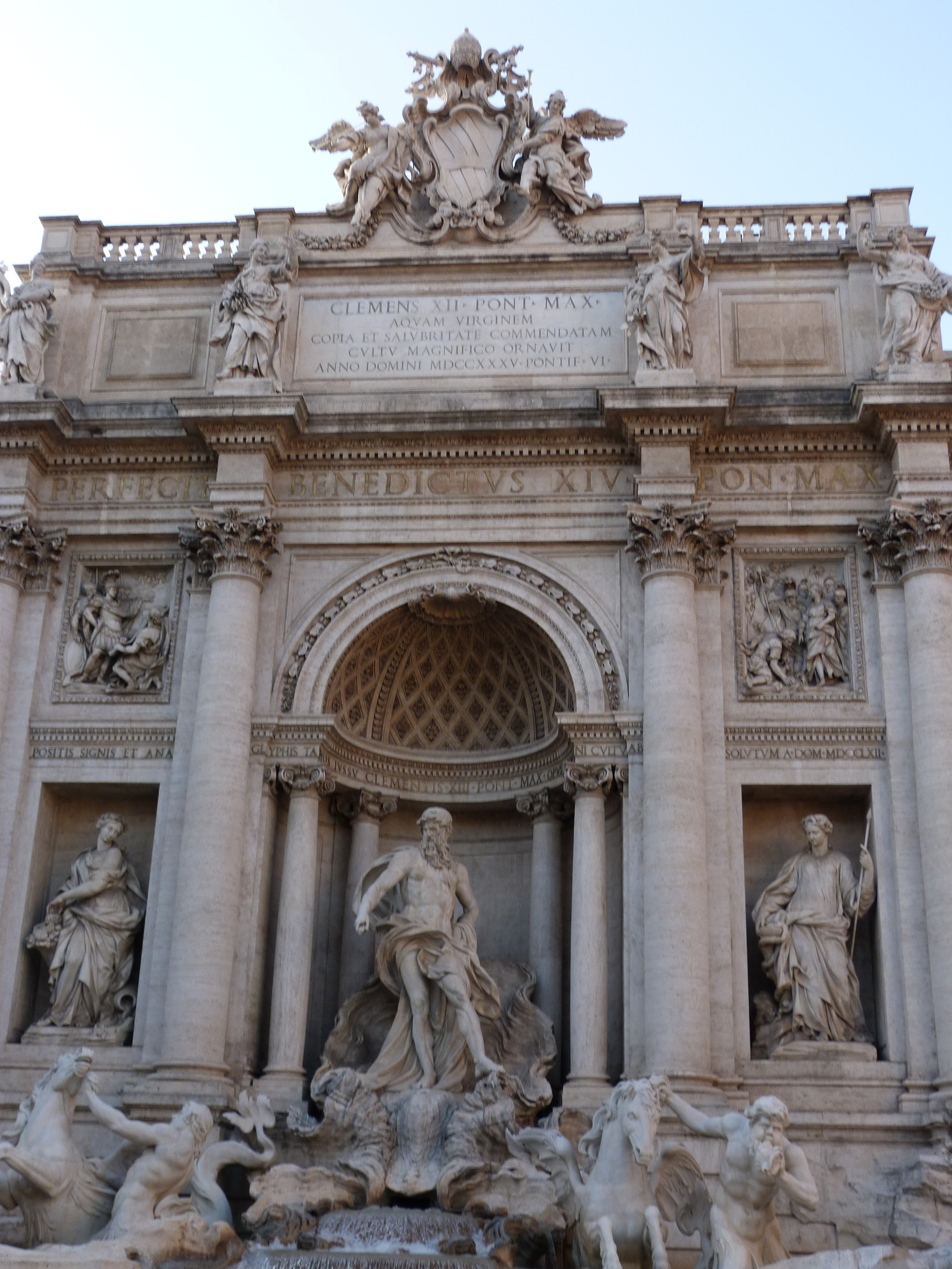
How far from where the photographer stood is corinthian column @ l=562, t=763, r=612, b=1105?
52.8 feet

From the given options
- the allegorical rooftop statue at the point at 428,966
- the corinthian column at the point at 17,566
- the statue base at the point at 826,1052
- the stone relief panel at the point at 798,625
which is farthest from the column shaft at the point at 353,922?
the statue base at the point at 826,1052

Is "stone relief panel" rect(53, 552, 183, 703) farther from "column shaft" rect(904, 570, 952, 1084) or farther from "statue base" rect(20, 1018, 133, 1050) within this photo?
"column shaft" rect(904, 570, 952, 1084)

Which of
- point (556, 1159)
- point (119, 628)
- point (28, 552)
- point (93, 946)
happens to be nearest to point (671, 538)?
point (119, 628)

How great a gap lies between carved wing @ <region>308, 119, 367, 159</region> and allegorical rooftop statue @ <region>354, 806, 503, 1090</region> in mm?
9179

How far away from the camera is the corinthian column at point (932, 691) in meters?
15.8

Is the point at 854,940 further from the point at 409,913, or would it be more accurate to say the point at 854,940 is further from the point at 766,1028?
the point at 409,913

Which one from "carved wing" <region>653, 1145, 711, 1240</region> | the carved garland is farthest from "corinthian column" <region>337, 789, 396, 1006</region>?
"carved wing" <region>653, 1145, 711, 1240</region>

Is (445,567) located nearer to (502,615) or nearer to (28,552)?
(502,615)

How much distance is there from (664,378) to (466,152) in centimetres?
477

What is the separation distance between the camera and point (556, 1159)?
13758mm

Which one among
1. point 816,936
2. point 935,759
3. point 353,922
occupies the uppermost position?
point 935,759

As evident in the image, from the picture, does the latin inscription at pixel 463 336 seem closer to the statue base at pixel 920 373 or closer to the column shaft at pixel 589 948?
the statue base at pixel 920 373

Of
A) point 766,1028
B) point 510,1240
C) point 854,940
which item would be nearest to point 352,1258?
point 510,1240

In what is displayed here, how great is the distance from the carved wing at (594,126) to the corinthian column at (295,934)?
925cm
